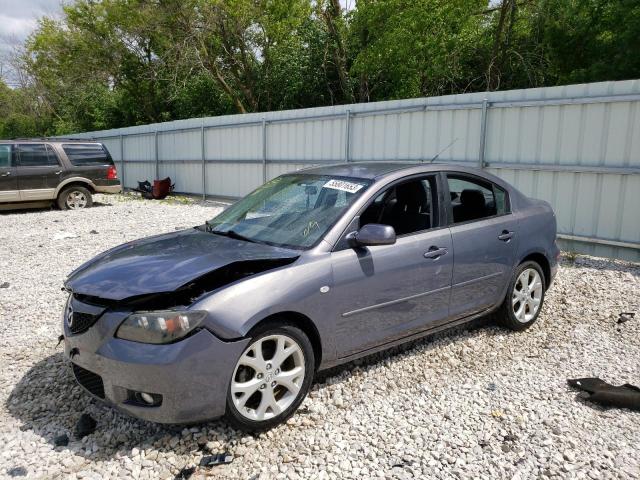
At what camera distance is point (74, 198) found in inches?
527

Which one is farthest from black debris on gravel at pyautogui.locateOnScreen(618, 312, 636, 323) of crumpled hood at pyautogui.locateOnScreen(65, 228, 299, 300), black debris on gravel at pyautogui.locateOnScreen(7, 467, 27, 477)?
black debris on gravel at pyautogui.locateOnScreen(7, 467, 27, 477)

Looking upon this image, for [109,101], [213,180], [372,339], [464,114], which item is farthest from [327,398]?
[109,101]

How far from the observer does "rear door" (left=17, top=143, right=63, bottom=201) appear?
41.3 feet

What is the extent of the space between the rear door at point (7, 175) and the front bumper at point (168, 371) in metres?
11.4

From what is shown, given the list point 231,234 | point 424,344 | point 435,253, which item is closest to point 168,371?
point 231,234

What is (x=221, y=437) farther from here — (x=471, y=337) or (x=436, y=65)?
(x=436, y=65)

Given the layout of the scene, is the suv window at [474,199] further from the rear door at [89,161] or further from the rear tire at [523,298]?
the rear door at [89,161]

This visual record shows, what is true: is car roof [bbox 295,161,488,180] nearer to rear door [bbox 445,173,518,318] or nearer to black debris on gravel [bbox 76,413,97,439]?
rear door [bbox 445,173,518,318]

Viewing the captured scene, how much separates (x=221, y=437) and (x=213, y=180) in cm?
1310

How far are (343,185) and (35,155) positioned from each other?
11395 millimetres

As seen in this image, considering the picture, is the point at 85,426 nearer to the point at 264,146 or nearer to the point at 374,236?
the point at 374,236

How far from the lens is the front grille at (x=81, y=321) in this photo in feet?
10.0

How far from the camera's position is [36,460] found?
9.64ft

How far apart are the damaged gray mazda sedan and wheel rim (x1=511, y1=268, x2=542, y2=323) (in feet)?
0.06
